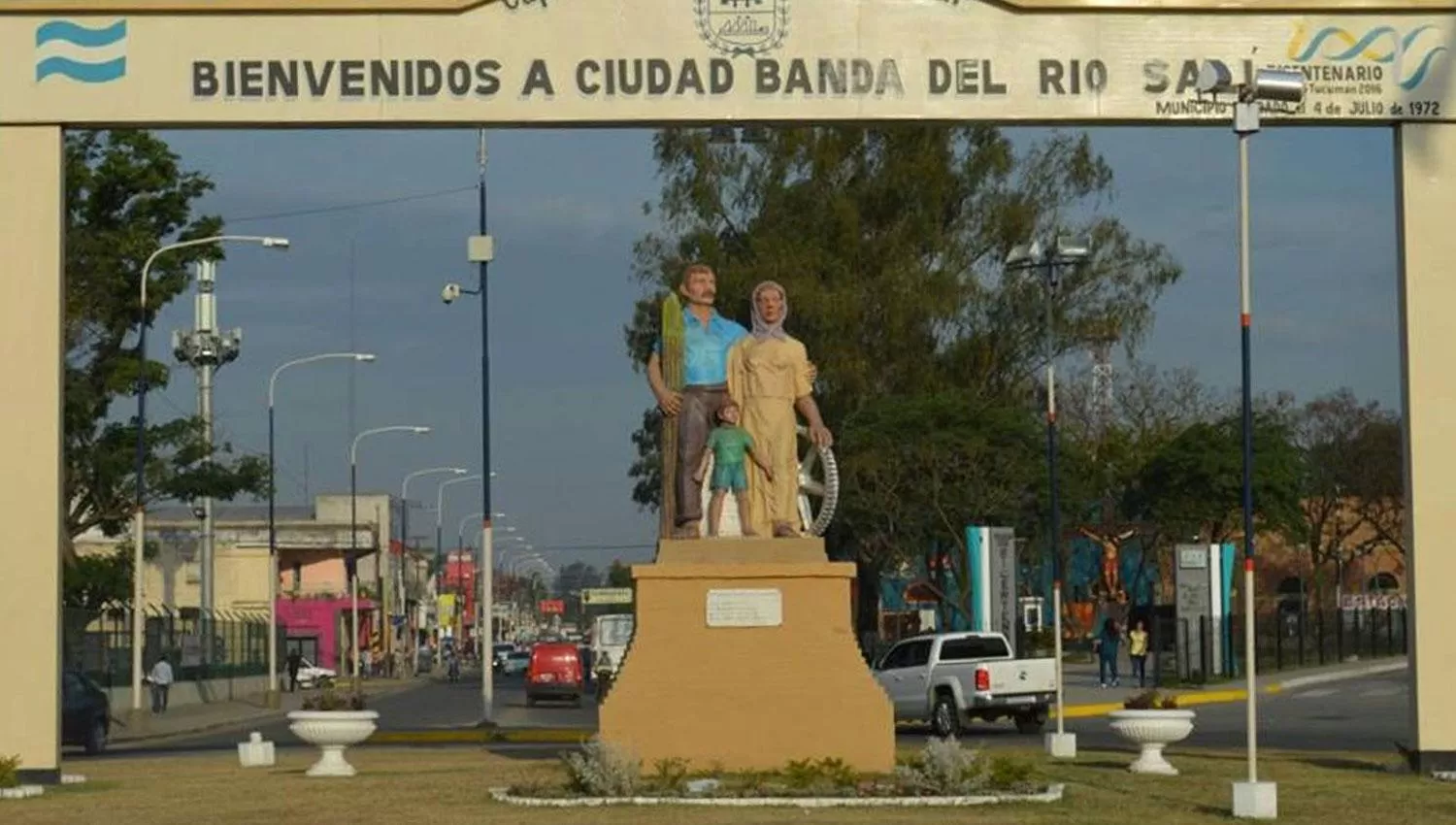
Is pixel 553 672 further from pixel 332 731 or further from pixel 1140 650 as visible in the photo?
pixel 332 731

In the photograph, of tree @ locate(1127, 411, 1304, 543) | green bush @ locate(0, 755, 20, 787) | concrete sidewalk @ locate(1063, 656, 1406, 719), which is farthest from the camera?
tree @ locate(1127, 411, 1304, 543)

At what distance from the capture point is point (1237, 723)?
137ft

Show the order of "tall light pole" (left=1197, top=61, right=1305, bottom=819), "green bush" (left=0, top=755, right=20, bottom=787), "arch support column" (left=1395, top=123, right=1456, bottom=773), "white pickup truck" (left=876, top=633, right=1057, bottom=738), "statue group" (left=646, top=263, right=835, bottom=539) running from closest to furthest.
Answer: "tall light pole" (left=1197, top=61, right=1305, bottom=819) → "green bush" (left=0, top=755, right=20, bottom=787) → "arch support column" (left=1395, top=123, right=1456, bottom=773) → "statue group" (left=646, top=263, right=835, bottom=539) → "white pickup truck" (left=876, top=633, right=1057, bottom=738)

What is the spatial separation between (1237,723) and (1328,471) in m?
53.4

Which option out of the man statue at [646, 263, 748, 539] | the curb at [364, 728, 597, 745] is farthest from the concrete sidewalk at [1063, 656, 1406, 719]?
the man statue at [646, 263, 748, 539]

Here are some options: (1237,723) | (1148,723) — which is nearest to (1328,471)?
(1237,723)

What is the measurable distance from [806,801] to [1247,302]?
587 centimetres

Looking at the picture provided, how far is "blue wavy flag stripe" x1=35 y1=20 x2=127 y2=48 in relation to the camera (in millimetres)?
24500

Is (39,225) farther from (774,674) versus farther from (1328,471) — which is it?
(1328,471)

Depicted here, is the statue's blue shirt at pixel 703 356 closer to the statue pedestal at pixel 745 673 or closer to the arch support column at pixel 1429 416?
the statue pedestal at pixel 745 673

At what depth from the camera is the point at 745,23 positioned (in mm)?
24469

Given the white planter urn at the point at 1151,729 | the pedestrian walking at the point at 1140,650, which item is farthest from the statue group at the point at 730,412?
the pedestrian walking at the point at 1140,650

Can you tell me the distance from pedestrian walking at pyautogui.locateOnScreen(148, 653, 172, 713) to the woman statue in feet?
126

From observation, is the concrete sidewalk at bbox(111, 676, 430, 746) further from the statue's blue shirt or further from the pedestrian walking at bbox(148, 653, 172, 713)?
the statue's blue shirt
